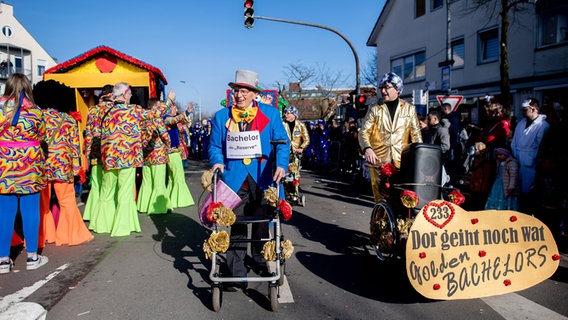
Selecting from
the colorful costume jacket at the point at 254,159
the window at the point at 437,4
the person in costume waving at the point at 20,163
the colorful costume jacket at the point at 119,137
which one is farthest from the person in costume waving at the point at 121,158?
the window at the point at 437,4

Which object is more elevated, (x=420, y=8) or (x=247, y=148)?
(x=420, y=8)

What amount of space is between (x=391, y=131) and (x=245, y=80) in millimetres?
2031

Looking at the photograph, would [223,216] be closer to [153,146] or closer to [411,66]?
[153,146]

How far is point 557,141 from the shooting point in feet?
20.5

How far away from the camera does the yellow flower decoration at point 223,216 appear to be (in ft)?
12.3

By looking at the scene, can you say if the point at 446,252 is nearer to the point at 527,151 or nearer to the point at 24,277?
the point at 527,151

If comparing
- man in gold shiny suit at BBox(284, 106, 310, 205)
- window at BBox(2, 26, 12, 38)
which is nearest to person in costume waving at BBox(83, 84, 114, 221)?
man in gold shiny suit at BBox(284, 106, 310, 205)

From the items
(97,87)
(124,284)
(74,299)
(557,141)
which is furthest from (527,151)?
(97,87)

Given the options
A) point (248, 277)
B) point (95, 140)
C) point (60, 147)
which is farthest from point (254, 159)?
point (95, 140)

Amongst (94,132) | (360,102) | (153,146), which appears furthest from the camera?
(360,102)

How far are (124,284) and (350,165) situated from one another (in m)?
11.8

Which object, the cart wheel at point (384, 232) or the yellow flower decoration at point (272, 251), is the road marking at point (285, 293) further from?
the cart wheel at point (384, 232)

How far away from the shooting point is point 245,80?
4336 mm

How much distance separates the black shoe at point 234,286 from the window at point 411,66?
78.3 ft
